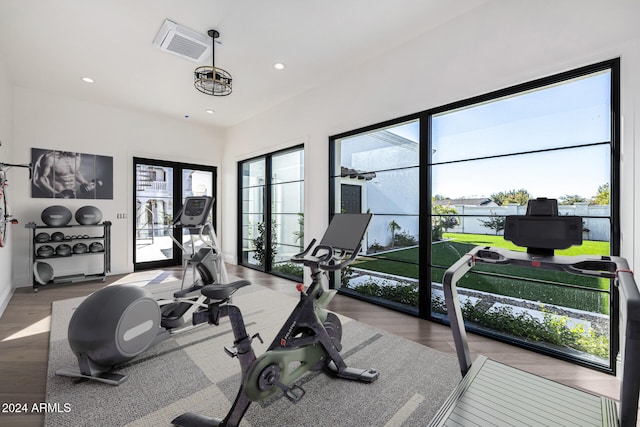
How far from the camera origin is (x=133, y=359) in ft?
7.59

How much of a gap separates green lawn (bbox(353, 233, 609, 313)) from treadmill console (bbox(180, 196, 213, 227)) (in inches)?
94.1

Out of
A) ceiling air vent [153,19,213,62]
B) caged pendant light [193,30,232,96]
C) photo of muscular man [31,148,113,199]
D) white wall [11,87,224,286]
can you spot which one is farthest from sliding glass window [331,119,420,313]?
photo of muscular man [31,148,113,199]

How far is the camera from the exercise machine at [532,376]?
1.46 m

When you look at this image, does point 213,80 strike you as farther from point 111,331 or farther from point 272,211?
point 272,211

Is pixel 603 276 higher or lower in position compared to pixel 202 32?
lower

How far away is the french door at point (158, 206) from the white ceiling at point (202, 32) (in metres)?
1.68

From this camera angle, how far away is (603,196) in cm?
223

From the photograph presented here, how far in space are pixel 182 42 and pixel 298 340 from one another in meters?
3.43

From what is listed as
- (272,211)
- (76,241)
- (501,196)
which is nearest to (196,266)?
(272,211)

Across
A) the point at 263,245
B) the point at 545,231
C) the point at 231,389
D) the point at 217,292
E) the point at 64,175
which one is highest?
the point at 64,175

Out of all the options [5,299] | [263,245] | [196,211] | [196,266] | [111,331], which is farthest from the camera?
[263,245]

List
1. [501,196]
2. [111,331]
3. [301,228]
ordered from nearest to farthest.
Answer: [111,331] → [501,196] → [301,228]

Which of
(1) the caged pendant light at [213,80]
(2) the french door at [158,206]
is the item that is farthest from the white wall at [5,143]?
(1) the caged pendant light at [213,80]

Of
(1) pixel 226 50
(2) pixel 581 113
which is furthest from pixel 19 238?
(2) pixel 581 113
